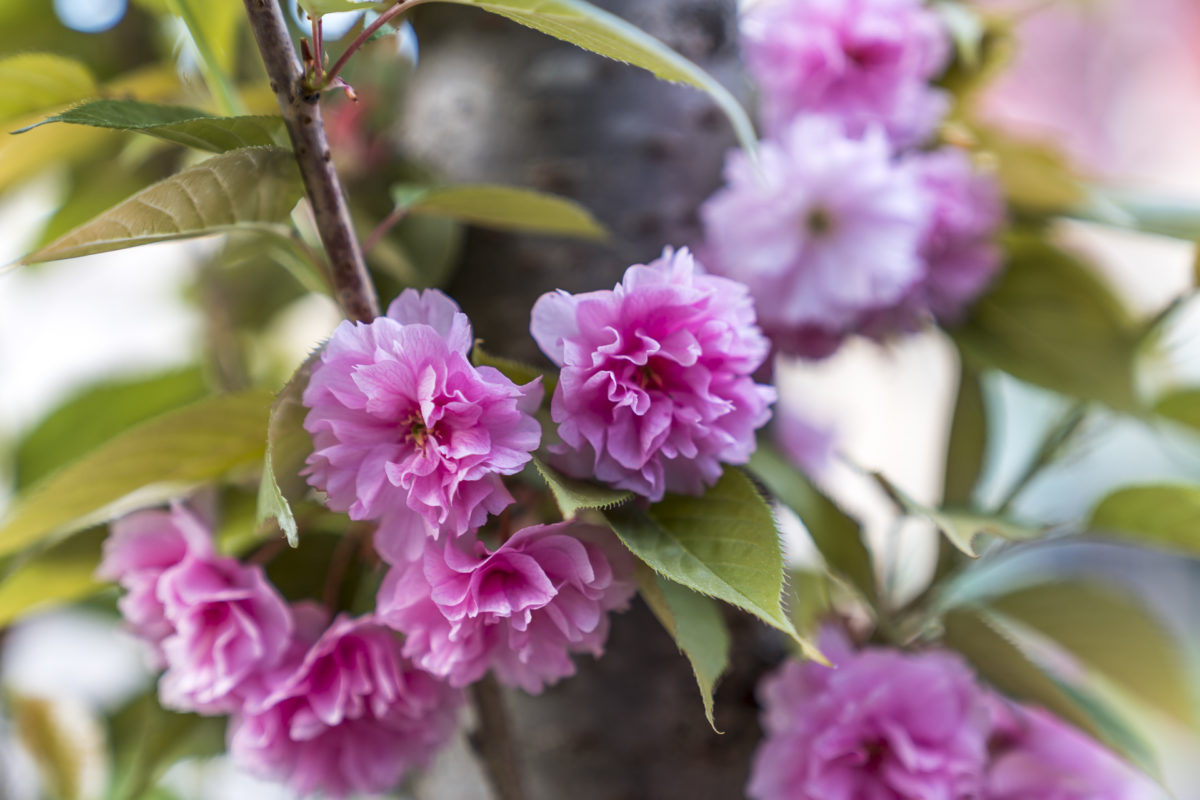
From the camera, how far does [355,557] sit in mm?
309

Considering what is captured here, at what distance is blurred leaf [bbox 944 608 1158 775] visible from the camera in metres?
0.30

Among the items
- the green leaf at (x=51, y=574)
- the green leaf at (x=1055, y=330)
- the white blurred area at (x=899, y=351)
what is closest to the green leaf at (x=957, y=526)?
the white blurred area at (x=899, y=351)

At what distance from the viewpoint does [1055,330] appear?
402 millimetres

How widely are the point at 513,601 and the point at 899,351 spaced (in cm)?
32

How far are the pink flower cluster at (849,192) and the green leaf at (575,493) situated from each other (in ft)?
0.51

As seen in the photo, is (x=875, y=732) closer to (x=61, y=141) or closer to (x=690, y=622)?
(x=690, y=622)

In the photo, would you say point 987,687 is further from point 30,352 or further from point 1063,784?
point 30,352

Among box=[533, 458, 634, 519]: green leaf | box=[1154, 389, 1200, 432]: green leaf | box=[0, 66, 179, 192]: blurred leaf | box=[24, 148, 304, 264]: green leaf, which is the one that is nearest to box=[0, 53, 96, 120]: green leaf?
box=[0, 66, 179, 192]: blurred leaf

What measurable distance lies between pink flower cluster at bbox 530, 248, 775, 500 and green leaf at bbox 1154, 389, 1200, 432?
0.29 metres

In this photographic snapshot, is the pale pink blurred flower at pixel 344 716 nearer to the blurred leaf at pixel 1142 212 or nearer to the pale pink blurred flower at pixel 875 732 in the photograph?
the pale pink blurred flower at pixel 875 732

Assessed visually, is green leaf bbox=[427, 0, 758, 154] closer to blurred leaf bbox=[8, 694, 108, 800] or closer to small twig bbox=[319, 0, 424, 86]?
small twig bbox=[319, 0, 424, 86]

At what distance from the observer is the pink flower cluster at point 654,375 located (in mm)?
209

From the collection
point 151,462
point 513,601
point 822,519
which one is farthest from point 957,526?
point 151,462

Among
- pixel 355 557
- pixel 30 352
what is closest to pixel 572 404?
pixel 355 557
